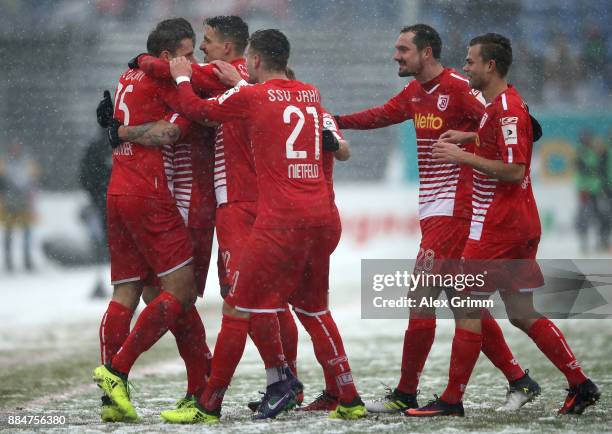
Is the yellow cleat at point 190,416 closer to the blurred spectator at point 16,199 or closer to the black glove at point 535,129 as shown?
the black glove at point 535,129

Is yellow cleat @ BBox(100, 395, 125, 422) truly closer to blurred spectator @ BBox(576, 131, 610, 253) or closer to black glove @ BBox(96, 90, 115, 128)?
black glove @ BBox(96, 90, 115, 128)

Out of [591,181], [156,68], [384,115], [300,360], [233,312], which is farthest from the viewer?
[591,181]

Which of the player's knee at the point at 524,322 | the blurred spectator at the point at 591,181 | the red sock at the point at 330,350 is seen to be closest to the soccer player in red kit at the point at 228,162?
the red sock at the point at 330,350

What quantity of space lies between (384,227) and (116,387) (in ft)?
38.6

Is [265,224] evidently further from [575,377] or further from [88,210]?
[88,210]

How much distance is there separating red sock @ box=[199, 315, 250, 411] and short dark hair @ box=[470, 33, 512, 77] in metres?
1.96

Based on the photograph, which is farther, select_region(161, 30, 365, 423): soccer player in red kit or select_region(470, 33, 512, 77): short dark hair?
select_region(470, 33, 512, 77): short dark hair

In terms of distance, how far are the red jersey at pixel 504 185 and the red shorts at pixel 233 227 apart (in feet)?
3.97

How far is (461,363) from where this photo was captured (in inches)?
247

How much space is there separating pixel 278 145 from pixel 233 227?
2.03ft

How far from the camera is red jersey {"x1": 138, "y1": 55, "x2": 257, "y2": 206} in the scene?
6.45m

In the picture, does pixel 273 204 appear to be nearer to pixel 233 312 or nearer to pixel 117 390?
pixel 233 312

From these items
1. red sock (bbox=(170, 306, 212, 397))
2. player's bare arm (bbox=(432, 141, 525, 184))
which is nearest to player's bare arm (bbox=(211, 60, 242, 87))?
player's bare arm (bbox=(432, 141, 525, 184))

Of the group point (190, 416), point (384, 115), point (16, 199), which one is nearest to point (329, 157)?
point (384, 115)
